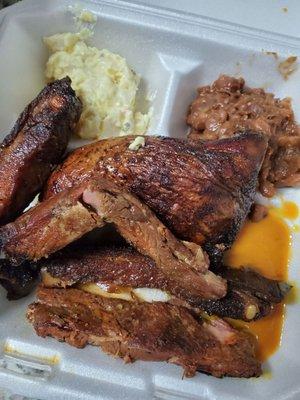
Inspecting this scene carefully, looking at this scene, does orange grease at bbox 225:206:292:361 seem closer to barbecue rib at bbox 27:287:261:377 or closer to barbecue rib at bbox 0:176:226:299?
barbecue rib at bbox 27:287:261:377

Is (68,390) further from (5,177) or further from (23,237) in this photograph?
(5,177)

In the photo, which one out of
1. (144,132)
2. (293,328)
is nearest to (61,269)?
(144,132)

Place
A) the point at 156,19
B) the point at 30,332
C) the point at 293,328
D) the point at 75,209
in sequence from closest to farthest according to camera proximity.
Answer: the point at 75,209 < the point at 30,332 < the point at 293,328 < the point at 156,19

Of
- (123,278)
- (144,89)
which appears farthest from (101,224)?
(144,89)

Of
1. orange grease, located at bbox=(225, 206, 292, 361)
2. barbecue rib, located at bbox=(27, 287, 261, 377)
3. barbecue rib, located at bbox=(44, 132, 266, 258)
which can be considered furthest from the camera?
orange grease, located at bbox=(225, 206, 292, 361)

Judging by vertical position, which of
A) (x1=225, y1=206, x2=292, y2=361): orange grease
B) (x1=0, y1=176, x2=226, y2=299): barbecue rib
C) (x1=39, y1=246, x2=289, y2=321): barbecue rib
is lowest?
(x1=225, y1=206, x2=292, y2=361): orange grease

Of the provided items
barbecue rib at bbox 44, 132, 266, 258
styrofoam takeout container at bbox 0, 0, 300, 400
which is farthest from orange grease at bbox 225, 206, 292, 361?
barbecue rib at bbox 44, 132, 266, 258

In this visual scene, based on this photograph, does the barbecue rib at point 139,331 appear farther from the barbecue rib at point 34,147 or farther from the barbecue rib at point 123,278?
the barbecue rib at point 34,147
